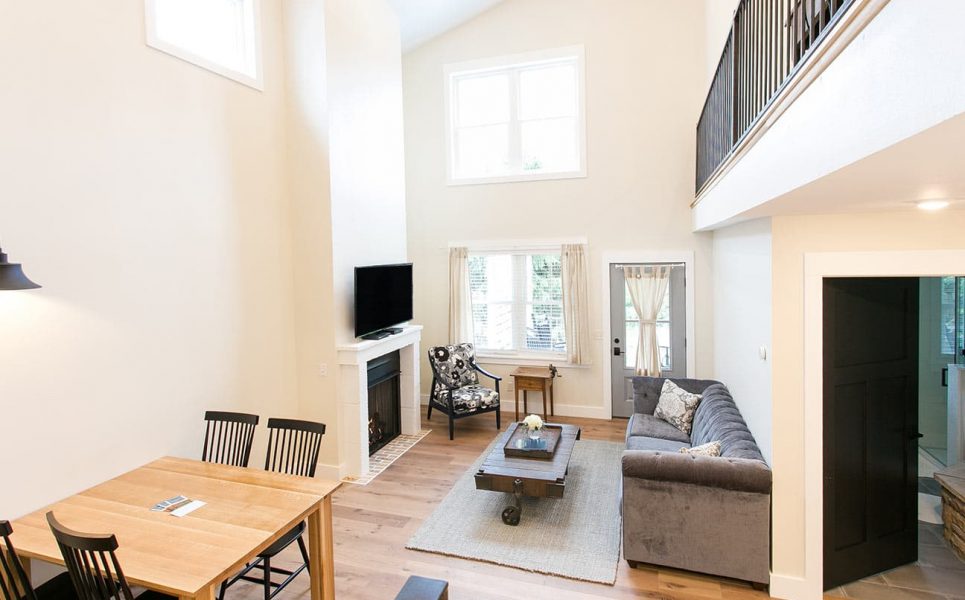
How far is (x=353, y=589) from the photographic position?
11.3 ft

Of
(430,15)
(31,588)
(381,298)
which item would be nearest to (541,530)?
(381,298)

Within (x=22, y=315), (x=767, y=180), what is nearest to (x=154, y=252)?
(x=22, y=315)

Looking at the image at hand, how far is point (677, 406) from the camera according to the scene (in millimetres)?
5434

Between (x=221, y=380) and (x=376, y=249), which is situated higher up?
(x=376, y=249)

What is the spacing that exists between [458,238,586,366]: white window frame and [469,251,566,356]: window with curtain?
0.01 meters

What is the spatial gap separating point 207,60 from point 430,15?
3426 mm

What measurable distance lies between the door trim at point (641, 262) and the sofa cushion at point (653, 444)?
1978 millimetres

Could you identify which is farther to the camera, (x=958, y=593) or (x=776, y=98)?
(x=958, y=593)

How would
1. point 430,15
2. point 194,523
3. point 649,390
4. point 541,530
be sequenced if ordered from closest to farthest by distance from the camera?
point 194,523
point 541,530
point 649,390
point 430,15

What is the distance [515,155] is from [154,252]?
4.84 m

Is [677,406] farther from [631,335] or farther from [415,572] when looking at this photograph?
[415,572]

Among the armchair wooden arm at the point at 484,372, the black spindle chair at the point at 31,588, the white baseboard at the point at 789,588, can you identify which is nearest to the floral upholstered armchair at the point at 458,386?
the armchair wooden arm at the point at 484,372

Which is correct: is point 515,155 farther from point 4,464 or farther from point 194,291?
point 4,464

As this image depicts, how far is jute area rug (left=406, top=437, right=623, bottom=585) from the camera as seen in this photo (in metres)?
3.77
